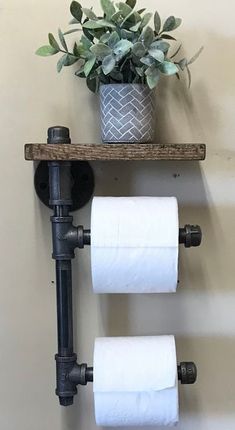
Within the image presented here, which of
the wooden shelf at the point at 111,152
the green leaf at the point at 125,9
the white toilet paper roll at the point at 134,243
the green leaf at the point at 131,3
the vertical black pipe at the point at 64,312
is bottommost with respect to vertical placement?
the vertical black pipe at the point at 64,312

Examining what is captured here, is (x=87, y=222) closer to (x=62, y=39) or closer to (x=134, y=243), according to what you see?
(x=134, y=243)

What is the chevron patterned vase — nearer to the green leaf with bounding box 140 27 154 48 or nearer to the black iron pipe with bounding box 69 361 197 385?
the green leaf with bounding box 140 27 154 48

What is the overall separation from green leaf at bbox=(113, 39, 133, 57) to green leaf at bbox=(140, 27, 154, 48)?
0.05 feet

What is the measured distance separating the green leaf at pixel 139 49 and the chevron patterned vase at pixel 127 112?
35 millimetres

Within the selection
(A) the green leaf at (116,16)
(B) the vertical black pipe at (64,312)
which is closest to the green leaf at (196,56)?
(A) the green leaf at (116,16)

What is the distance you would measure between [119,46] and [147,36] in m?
0.03

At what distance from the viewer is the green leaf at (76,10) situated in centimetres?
62

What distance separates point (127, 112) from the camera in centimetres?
62

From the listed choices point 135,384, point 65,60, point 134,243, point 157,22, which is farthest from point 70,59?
point 135,384

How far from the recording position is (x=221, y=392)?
2.35 ft

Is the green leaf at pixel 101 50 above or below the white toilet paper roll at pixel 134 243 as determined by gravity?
above

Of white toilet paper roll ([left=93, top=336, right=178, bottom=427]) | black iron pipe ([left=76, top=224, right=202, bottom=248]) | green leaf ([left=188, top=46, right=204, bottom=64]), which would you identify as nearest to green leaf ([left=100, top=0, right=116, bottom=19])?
green leaf ([left=188, top=46, right=204, bottom=64])

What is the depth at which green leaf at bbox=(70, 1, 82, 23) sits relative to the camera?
2.04 ft

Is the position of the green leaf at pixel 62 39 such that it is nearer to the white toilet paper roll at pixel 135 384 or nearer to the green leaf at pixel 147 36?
the green leaf at pixel 147 36
